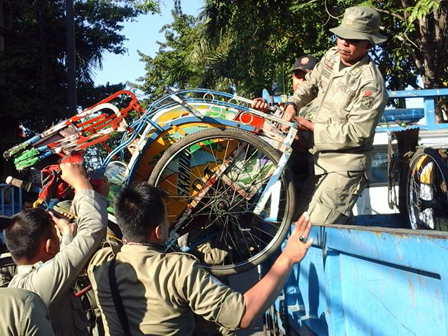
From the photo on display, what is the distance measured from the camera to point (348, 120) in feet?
11.7

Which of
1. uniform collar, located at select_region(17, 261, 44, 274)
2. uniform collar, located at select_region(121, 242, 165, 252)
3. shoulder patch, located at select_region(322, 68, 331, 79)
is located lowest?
uniform collar, located at select_region(17, 261, 44, 274)

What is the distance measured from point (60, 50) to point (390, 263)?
18.9 meters

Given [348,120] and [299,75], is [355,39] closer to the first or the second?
[348,120]

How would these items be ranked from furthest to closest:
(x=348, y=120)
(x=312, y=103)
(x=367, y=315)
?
(x=312, y=103) < (x=348, y=120) < (x=367, y=315)

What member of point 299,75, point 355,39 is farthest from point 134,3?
point 355,39

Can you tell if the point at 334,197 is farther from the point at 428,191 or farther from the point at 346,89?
the point at 428,191

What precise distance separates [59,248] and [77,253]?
25 centimetres

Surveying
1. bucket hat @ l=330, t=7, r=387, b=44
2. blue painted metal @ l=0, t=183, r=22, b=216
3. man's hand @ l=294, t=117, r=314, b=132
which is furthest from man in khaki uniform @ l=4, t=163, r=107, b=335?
blue painted metal @ l=0, t=183, r=22, b=216

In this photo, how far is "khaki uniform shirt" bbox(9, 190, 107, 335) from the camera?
2.48 m

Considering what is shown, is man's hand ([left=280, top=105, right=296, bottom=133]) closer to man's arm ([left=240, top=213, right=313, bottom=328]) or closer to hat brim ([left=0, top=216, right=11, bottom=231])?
man's arm ([left=240, top=213, right=313, bottom=328])

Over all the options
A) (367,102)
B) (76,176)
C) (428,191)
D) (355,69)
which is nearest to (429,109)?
(428,191)

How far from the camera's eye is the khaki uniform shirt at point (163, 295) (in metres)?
2.23

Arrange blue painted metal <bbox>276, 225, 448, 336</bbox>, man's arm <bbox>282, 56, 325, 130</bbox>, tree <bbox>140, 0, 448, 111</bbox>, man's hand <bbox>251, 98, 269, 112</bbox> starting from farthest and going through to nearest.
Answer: tree <bbox>140, 0, 448, 111</bbox>, man's arm <bbox>282, 56, 325, 130</bbox>, man's hand <bbox>251, 98, 269, 112</bbox>, blue painted metal <bbox>276, 225, 448, 336</bbox>

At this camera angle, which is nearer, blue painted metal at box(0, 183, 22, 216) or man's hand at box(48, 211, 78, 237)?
man's hand at box(48, 211, 78, 237)
